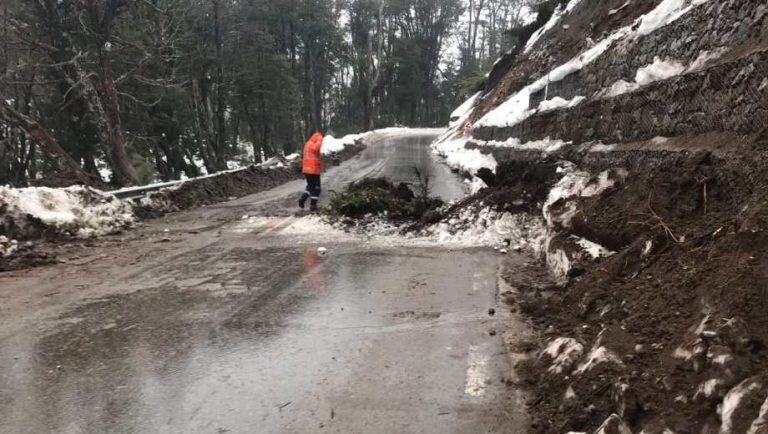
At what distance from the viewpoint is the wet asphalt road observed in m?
3.62

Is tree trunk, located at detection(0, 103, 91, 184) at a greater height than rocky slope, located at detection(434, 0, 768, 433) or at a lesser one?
greater

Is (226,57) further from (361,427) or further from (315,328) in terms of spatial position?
(361,427)

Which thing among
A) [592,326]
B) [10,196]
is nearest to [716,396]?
[592,326]

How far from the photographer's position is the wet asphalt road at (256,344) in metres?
3.62

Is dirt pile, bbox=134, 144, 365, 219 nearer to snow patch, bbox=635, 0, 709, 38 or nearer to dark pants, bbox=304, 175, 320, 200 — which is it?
dark pants, bbox=304, 175, 320, 200

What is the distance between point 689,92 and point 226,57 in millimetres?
23953

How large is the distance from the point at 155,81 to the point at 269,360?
50.9 ft

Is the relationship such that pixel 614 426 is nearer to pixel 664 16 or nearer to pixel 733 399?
pixel 733 399

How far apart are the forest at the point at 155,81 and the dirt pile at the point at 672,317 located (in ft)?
36.6

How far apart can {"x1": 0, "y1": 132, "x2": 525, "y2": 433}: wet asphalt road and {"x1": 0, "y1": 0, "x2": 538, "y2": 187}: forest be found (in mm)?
6672

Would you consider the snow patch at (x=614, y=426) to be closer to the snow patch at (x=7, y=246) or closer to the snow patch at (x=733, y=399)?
the snow patch at (x=733, y=399)

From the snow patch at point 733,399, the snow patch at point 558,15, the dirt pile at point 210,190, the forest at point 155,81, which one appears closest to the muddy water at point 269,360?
the snow patch at point 733,399

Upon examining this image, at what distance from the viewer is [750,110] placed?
16.5 ft

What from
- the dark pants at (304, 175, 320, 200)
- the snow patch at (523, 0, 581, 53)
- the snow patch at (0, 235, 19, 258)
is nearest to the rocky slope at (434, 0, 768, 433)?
the dark pants at (304, 175, 320, 200)
